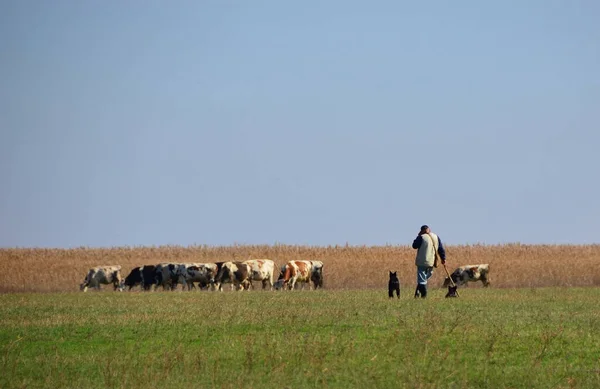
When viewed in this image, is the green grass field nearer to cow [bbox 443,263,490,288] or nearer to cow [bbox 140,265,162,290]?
cow [bbox 443,263,490,288]

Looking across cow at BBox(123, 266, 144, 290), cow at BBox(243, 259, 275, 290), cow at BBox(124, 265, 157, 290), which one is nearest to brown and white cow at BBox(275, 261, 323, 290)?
cow at BBox(243, 259, 275, 290)

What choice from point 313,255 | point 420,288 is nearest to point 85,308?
point 420,288

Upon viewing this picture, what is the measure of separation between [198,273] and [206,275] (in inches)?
15.9

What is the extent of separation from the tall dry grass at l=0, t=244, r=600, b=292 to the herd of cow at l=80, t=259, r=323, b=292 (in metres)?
1.60

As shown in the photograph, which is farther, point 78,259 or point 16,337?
point 78,259

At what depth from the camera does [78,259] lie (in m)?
65.9

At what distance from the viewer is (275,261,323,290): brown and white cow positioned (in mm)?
45594

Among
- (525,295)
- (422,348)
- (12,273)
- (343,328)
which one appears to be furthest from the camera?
(12,273)

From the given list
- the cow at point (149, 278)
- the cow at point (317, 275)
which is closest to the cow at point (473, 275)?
the cow at point (317, 275)

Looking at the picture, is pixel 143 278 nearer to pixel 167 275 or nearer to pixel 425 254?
pixel 167 275

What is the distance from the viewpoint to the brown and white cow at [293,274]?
150 ft

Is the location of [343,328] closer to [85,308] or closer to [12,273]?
[85,308]

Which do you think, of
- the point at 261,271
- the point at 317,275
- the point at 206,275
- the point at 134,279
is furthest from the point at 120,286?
the point at 317,275

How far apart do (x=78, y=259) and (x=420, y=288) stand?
38.6 meters
